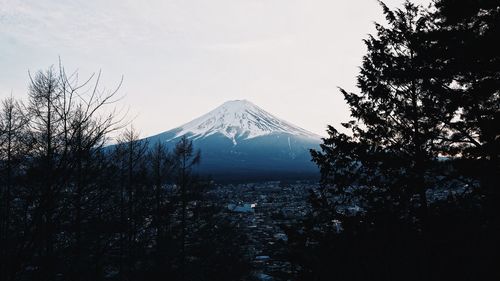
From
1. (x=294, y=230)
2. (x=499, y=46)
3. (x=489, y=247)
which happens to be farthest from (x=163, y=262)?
(x=499, y=46)

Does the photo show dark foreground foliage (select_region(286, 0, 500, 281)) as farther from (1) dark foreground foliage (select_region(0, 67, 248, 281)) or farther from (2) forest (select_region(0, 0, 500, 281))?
(1) dark foreground foliage (select_region(0, 67, 248, 281))

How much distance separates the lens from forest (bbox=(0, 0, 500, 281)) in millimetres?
3805

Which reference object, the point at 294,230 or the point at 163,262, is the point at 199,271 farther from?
the point at 294,230

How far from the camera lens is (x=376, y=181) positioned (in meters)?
11.2

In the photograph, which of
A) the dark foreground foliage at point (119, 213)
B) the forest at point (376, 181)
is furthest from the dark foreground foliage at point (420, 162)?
the dark foreground foliage at point (119, 213)

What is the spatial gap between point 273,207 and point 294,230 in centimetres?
3979

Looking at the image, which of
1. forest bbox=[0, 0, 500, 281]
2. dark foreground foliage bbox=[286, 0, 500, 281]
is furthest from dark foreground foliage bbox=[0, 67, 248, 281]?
dark foreground foliage bbox=[286, 0, 500, 281]

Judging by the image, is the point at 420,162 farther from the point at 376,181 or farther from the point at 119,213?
the point at 119,213

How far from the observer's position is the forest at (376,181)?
380 centimetres

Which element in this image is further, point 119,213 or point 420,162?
point 420,162

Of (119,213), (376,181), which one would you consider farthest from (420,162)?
(119,213)

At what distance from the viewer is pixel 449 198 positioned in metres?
7.94

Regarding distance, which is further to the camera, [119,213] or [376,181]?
[376,181]

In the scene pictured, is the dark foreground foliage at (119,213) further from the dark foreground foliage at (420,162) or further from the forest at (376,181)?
the dark foreground foliage at (420,162)
